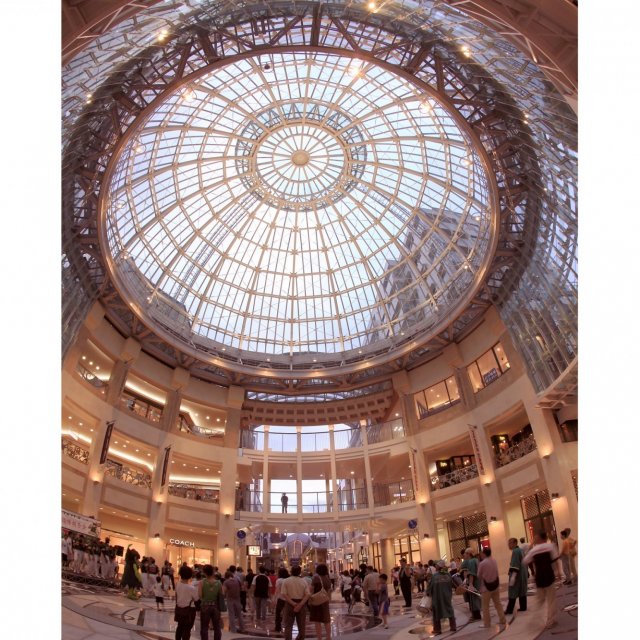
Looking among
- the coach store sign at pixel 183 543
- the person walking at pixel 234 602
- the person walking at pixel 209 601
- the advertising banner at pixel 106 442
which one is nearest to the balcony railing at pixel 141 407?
the advertising banner at pixel 106 442

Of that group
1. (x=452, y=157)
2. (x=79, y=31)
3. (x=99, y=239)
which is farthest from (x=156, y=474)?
(x=79, y=31)

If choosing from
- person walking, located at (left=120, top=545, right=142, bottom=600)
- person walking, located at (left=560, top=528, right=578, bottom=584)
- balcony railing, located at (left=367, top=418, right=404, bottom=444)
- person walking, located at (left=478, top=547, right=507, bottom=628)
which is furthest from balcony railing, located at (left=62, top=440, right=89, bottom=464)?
person walking, located at (left=478, top=547, right=507, bottom=628)

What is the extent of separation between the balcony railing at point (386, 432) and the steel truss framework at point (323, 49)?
1458 centimetres

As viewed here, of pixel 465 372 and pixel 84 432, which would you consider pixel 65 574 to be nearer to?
pixel 84 432

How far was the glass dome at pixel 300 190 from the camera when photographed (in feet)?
122

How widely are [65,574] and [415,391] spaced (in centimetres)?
3073

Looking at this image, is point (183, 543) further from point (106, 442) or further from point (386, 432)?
point (386, 432)

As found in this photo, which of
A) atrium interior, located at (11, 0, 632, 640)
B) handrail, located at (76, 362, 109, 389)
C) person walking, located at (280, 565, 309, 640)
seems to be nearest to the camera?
person walking, located at (280, 565, 309, 640)

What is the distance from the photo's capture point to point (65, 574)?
25.2 m

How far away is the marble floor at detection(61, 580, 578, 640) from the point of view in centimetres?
1180

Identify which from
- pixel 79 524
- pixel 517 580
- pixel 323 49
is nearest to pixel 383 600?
pixel 517 580

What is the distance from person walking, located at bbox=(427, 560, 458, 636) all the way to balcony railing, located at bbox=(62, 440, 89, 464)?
1172 inches

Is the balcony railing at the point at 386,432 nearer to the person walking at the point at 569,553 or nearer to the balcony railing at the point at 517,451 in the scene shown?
the balcony railing at the point at 517,451

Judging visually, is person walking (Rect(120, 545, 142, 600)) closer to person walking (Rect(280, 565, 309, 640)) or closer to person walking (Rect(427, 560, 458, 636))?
person walking (Rect(280, 565, 309, 640))
